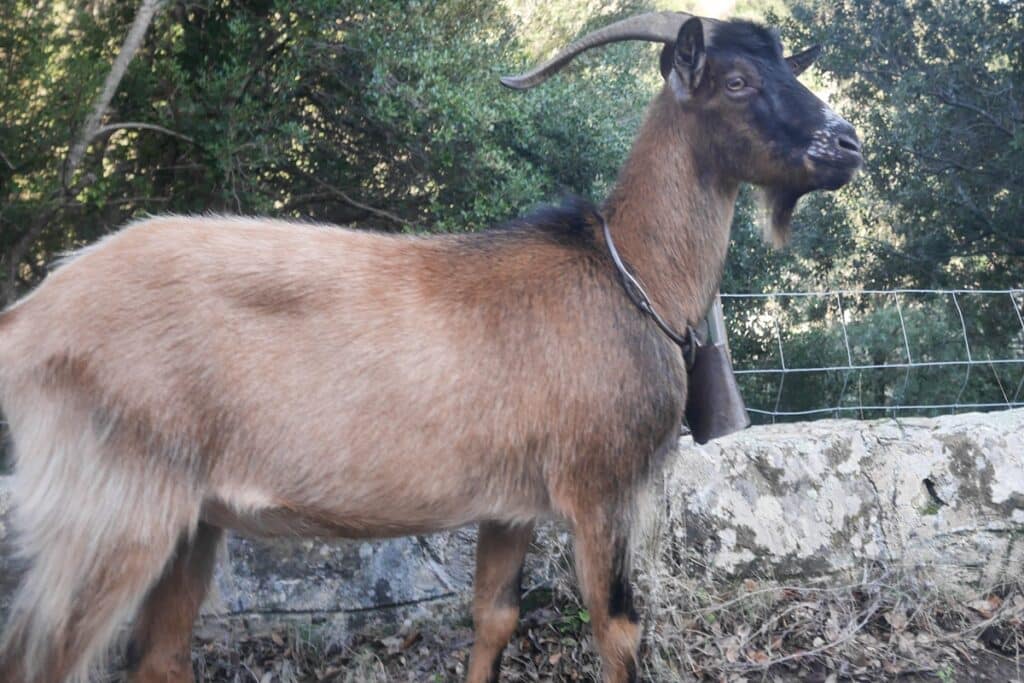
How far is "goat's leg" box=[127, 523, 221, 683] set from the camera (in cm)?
393

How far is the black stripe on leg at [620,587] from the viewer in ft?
A: 12.7

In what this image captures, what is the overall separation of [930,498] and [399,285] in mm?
→ 2977

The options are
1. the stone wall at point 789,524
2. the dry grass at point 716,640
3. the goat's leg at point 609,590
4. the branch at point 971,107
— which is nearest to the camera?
the goat's leg at point 609,590

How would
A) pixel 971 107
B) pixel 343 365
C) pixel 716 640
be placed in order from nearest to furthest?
1. pixel 343 365
2. pixel 716 640
3. pixel 971 107

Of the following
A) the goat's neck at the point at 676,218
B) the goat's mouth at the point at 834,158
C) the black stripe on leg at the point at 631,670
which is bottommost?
the black stripe on leg at the point at 631,670

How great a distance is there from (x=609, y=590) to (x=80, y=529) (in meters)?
1.78

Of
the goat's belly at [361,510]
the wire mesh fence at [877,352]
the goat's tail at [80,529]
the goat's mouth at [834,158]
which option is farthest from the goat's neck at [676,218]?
the wire mesh fence at [877,352]

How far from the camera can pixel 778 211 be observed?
173 inches

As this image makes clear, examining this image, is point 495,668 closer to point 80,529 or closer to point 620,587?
point 620,587

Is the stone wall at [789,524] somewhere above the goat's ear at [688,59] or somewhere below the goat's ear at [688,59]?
below

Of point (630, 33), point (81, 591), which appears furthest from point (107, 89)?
point (81, 591)

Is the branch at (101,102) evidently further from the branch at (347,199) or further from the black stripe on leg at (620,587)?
A: the black stripe on leg at (620,587)

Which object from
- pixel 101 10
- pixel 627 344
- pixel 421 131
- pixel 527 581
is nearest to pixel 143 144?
pixel 101 10

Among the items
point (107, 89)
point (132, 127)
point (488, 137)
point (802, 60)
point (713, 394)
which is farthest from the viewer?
point (488, 137)
